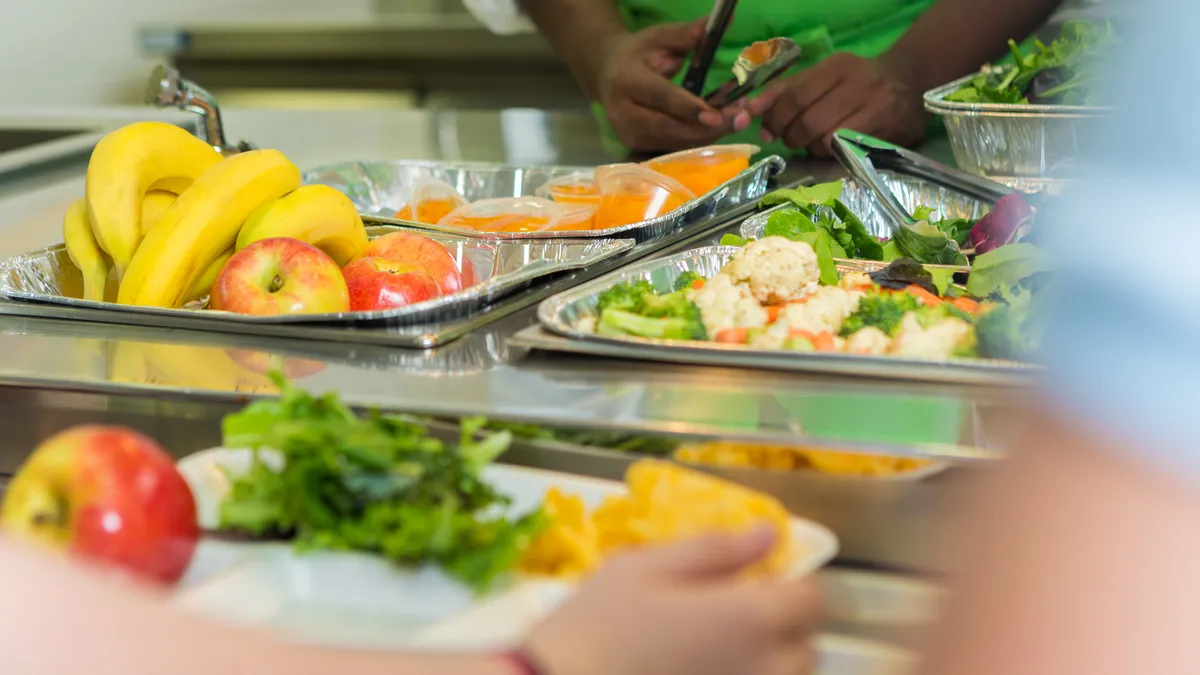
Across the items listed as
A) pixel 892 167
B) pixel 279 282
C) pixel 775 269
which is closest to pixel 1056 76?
pixel 892 167

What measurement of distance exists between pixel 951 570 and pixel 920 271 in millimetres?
588

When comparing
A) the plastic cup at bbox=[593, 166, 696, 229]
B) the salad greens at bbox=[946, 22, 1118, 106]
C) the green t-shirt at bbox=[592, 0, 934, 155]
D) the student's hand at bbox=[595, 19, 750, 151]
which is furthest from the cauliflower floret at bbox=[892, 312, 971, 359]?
the green t-shirt at bbox=[592, 0, 934, 155]

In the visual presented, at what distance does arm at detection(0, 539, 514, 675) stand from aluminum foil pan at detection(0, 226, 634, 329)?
1.27ft

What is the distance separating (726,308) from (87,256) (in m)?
0.60

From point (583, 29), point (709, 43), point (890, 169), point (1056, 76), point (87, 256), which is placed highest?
point (583, 29)

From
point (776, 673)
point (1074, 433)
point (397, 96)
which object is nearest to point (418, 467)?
point (776, 673)

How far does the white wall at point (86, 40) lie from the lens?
2.92 metres

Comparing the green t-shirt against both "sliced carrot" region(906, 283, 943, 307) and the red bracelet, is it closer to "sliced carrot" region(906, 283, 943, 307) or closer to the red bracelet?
"sliced carrot" region(906, 283, 943, 307)

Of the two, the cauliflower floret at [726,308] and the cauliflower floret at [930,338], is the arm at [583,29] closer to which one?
the cauliflower floret at [726,308]

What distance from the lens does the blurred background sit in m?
3.30

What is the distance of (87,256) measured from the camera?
1.07 metres

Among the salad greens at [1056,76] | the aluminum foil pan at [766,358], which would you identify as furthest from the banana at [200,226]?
the salad greens at [1056,76]

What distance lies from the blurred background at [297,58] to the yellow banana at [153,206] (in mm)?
2292

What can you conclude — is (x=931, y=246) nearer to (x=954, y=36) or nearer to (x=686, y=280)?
(x=686, y=280)
